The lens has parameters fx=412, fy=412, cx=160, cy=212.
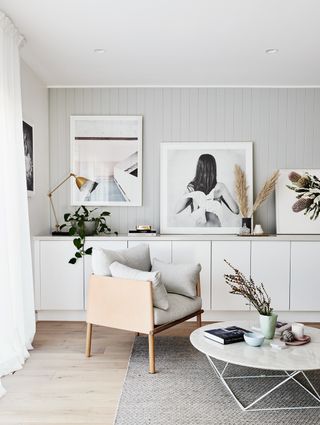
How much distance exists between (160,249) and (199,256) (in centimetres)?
39

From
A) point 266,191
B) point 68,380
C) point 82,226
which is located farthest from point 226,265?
point 68,380

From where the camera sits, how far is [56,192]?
14.7 ft

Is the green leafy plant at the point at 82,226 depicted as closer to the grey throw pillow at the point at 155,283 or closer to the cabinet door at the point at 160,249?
the cabinet door at the point at 160,249

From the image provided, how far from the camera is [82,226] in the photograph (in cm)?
404

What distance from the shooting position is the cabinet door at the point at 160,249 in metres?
4.04

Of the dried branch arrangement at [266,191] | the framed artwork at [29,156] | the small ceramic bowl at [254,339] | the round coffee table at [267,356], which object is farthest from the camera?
the dried branch arrangement at [266,191]

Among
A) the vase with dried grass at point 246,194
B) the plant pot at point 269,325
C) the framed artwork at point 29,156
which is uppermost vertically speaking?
the framed artwork at point 29,156

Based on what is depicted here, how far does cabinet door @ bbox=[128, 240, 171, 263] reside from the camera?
4035 millimetres

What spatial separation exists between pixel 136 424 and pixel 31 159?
259cm

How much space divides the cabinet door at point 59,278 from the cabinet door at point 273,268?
172 centimetres

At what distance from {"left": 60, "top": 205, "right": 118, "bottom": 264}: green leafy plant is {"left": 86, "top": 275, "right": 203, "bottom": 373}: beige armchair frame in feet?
2.79

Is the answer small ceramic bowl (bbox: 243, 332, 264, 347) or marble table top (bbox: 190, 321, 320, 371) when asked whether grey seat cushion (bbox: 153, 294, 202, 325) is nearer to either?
marble table top (bbox: 190, 321, 320, 371)

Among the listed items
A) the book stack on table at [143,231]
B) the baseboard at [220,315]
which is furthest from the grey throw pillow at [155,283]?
the baseboard at [220,315]

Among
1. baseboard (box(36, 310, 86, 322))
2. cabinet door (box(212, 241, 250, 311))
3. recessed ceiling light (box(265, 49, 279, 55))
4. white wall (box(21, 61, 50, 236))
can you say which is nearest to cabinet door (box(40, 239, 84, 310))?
baseboard (box(36, 310, 86, 322))
